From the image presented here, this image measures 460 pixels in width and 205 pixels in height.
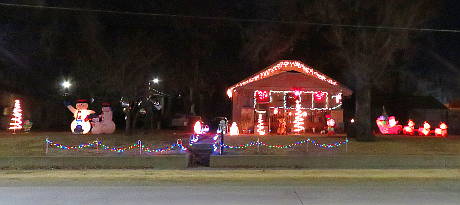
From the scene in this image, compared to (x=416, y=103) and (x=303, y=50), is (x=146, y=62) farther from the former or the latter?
(x=416, y=103)

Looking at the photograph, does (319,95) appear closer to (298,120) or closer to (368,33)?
(298,120)

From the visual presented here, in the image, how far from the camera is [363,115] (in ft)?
74.3

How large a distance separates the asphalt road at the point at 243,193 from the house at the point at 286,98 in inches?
579

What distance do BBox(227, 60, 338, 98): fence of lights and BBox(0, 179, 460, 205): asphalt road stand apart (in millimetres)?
15012

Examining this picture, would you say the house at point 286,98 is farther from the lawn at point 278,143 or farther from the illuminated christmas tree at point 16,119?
the illuminated christmas tree at point 16,119

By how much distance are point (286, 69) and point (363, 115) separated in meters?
7.35

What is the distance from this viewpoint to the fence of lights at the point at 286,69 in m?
28.0

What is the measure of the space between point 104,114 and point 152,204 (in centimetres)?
1750

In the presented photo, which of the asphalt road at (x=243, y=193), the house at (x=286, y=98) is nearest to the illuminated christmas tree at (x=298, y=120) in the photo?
the house at (x=286, y=98)

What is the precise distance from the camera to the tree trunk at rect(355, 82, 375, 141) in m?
22.1

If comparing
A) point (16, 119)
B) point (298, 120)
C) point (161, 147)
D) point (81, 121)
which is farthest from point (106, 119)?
point (298, 120)

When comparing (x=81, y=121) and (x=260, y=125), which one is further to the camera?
(x=260, y=125)

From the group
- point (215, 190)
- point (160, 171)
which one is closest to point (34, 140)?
point (160, 171)

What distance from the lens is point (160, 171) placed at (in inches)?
597
